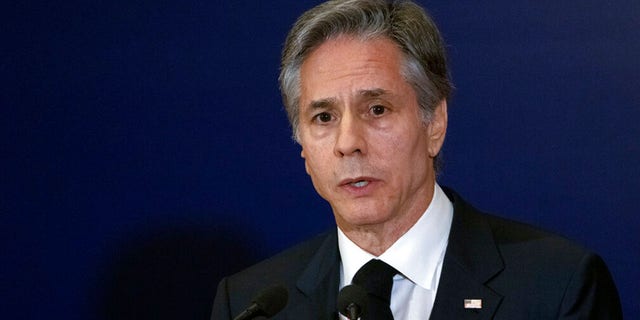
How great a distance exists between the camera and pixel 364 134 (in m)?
2.23

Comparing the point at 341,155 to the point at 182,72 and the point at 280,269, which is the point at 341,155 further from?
the point at 182,72

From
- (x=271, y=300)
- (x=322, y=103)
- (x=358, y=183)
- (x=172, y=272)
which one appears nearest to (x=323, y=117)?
(x=322, y=103)

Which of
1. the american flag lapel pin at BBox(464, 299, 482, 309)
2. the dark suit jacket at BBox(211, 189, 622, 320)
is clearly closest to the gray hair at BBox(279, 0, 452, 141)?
the dark suit jacket at BBox(211, 189, 622, 320)

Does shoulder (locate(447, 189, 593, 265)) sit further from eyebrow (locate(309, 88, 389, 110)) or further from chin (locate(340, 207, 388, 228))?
eyebrow (locate(309, 88, 389, 110))

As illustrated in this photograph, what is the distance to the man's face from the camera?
7.31 feet

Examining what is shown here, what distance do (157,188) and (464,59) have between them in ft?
2.50

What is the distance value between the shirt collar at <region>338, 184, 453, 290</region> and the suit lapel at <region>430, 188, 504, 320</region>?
0.09ft

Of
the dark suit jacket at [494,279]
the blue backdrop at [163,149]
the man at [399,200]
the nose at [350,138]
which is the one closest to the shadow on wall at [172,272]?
the blue backdrop at [163,149]

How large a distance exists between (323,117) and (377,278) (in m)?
0.31

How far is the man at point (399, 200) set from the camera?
2.21 m

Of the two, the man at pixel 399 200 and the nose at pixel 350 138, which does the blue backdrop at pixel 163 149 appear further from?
the nose at pixel 350 138

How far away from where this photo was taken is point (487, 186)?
2.68 metres

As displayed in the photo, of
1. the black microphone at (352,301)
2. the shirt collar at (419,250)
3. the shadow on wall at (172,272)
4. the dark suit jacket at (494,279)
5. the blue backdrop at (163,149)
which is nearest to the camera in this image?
the black microphone at (352,301)

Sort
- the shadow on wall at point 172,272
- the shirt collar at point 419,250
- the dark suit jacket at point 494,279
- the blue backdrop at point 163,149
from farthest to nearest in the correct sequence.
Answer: the shadow on wall at point 172,272, the blue backdrop at point 163,149, the shirt collar at point 419,250, the dark suit jacket at point 494,279
